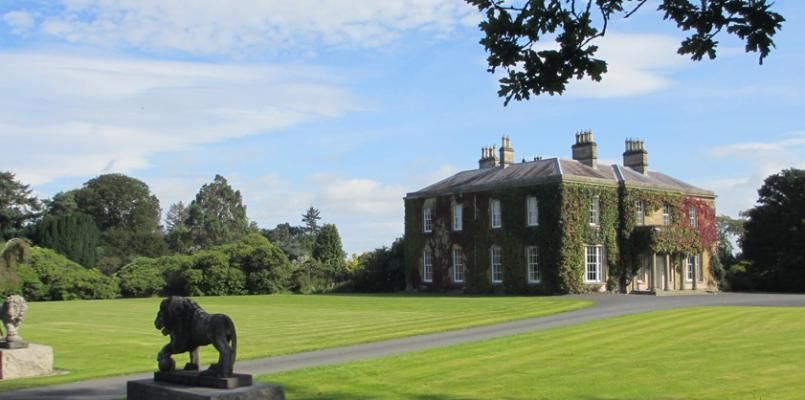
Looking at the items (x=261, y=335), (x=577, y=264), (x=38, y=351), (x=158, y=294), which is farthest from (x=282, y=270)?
(x=38, y=351)

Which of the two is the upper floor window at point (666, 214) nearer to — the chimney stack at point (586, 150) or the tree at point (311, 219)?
the chimney stack at point (586, 150)

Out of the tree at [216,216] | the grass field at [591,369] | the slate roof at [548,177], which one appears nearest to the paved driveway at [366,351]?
the grass field at [591,369]

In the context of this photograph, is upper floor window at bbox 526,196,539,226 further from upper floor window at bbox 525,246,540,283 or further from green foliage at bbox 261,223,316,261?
green foliage at bbox 261,223,316,261

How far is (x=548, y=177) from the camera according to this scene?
4022cm

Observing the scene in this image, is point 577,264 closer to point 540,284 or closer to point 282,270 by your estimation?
point 540,284

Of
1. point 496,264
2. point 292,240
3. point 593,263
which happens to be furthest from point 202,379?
point 292,240

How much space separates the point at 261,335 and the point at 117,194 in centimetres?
6840

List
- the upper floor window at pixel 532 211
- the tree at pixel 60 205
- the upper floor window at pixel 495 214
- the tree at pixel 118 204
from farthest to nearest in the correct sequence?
the tree at pixel 118 204 → the tree at pixel 60 205 → the upper floor window at pixel 495 214 → the upper floor window at pixel 532 211

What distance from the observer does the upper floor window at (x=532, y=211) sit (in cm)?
4119

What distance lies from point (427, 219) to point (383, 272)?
19.0ft

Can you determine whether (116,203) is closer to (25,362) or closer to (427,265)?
(427,265)

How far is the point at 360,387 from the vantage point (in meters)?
11.8

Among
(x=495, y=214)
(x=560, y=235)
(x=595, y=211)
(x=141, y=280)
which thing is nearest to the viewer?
(x=560, y=235)

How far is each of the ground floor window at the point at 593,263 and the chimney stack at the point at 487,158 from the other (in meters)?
9.50
